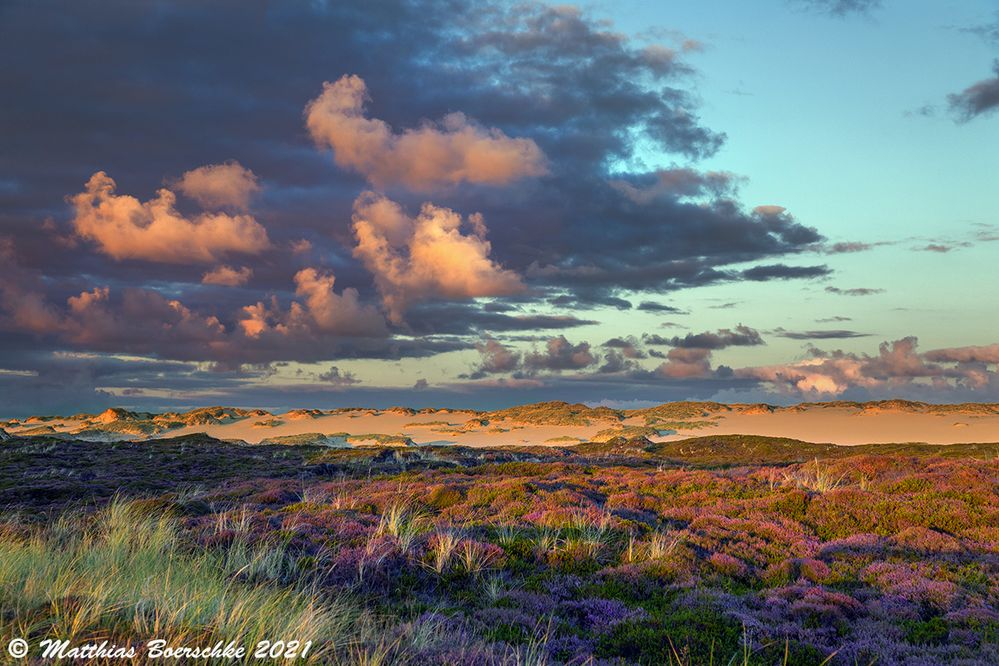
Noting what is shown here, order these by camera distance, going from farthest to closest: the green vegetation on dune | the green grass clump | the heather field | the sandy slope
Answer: the green vegetation on dune, the sandy slope, the heather field, the green grass clump

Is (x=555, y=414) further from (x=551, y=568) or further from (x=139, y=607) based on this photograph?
(x=139, y=607)

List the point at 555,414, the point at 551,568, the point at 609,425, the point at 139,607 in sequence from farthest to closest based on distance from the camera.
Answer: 1. the point at 555,414
2. the point at 609,425
3. the point at 551,568
4. the point at 139,607

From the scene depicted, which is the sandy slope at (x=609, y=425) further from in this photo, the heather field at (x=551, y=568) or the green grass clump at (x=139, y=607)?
the green grass clump at (x=139, y=607)

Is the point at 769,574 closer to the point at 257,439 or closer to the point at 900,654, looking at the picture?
the point at 900,654

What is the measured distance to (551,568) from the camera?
11.7 meters

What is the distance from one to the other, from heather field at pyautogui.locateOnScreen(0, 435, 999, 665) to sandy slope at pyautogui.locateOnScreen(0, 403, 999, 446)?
36414 mm

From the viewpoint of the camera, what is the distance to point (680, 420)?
234ft

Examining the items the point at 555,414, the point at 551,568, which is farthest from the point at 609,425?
the point at 551,568

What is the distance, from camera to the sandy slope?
55.3 metres

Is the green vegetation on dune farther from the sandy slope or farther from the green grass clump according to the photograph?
the green grass clump

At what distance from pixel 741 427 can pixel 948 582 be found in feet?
181

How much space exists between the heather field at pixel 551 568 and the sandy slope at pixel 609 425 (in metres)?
36.4

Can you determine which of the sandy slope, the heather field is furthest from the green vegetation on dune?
the heather field

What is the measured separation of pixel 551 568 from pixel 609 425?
58.1 m
